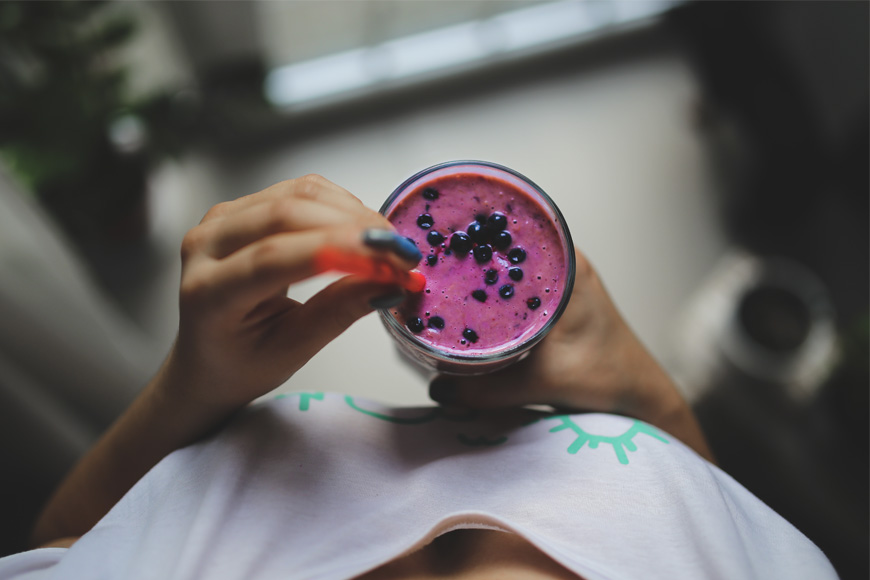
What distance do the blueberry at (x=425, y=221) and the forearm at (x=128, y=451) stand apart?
0.31 m

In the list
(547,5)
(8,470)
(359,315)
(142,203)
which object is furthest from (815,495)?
(142,203)

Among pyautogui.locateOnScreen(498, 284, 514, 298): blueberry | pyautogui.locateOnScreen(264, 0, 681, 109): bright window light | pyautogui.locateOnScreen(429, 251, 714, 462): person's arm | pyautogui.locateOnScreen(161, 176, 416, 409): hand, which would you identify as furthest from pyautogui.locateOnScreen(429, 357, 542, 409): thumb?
pyautogui.locateOnScreen(264, 0, 681, 109): bright window light

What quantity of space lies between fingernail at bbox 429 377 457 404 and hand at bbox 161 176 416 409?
0.22 metres

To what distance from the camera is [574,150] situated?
1.87 metres

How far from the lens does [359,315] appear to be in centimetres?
58

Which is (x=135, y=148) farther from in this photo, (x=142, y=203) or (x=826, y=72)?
(x=826, y=72)

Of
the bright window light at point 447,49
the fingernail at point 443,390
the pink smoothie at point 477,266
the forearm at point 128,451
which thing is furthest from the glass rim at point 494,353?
the bright window light at point 447,49

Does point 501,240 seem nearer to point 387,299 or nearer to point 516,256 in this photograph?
point 516,256

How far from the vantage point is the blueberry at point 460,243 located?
0.69 metres

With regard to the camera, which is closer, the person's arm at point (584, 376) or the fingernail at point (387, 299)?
the fingernail at point (387, 299)

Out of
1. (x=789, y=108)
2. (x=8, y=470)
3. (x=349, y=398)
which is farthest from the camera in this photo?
(x=789, y=108)

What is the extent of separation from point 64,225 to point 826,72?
2.20 meters

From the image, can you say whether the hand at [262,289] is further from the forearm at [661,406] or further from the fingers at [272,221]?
the forearm at [661,406]

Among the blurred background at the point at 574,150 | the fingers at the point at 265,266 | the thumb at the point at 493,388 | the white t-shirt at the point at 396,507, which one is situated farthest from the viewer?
the blurred background at the point at 574,150
